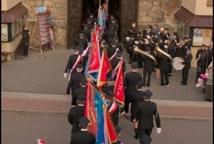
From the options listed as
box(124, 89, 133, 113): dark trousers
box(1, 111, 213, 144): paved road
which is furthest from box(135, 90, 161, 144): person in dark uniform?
box(124, 89, 133, 113): dark trousers

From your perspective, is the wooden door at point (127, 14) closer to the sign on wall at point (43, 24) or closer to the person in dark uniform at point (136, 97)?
the sign on wall at point (43, 24)

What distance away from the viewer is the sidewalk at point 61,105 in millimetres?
15500

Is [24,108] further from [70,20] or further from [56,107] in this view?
[70,20]

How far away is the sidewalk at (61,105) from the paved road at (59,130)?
0.97 feet

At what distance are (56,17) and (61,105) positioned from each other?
9.31 metres

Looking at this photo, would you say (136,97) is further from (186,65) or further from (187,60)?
(186,65)

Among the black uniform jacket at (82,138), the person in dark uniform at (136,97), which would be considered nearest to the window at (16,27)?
the person in dark uniform at (136,97)

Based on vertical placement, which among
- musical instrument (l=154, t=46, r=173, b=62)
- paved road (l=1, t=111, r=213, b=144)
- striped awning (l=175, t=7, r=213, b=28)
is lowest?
paved road (l=1, t=111, r=213, b=144)

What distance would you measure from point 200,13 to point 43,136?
10.2m

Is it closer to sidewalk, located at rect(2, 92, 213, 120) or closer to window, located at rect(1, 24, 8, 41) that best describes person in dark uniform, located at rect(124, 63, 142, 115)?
sidewalk, located at rect(2, 92, 213, 120)

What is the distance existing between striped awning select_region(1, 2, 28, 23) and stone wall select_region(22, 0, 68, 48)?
0.58 metres

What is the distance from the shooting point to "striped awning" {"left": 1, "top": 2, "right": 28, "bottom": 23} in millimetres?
20984

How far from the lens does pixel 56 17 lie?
24.4m

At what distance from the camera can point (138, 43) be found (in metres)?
19.7
